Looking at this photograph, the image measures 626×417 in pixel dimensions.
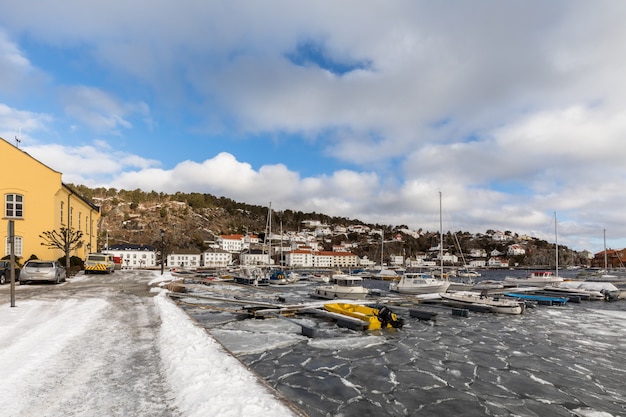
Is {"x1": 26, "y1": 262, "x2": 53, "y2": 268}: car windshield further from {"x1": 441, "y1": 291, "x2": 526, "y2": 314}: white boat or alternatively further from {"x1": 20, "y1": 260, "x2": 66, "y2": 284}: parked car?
{"x1": 441, "y1": 291, "x2": 526, "y2": 314}: white boat

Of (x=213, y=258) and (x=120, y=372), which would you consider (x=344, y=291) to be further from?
(x=213, y=258)

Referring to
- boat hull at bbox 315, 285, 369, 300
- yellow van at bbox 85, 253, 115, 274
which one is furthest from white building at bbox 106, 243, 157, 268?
boat hull at bbox 315, 285, 369, 300

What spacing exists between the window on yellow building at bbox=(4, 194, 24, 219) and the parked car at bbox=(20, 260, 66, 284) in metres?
14.3

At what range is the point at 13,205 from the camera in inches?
1436

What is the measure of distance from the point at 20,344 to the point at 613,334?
2935 cm

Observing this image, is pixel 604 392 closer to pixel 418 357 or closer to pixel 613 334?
pixel 418 357

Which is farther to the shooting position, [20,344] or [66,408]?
[20,344]

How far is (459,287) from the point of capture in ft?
172

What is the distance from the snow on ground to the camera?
19.8 feet

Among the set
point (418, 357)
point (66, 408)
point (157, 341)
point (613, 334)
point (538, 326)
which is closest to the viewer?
point (66, 408)

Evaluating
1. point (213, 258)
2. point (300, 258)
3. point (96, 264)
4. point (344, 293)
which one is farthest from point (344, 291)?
point (300, 258)

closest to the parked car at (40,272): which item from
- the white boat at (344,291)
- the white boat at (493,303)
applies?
the white boat at (344,291)

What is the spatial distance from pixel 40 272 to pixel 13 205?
15.6m

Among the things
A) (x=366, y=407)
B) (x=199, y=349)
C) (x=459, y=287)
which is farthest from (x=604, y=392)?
(x=459, y=287)
